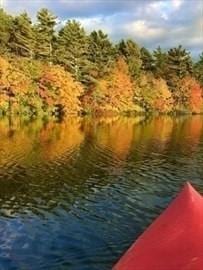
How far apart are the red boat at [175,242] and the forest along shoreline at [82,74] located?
7662cm

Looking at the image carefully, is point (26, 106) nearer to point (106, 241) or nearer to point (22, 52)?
point (22, 52)

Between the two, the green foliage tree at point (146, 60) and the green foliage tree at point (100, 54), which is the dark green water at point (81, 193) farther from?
the green foliage tree at point (146, 60)

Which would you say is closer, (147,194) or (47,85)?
(147,194)

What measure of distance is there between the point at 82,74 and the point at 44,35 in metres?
11.8

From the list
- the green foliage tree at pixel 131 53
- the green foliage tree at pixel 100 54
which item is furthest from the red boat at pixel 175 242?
the green foliage tree at pixel 131 53

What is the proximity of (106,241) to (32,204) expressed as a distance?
24.6ft

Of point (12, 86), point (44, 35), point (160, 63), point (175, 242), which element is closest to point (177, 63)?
point (160, 63)

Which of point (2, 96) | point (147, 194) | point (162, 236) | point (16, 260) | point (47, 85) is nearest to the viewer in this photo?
point (162, 236)

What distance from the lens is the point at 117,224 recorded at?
81.0ft

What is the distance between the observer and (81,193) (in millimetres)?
31188

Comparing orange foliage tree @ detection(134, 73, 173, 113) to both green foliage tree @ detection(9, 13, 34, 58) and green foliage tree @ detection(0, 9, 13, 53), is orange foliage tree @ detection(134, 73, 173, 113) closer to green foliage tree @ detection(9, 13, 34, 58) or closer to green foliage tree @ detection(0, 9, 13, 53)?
green foliage tree @ detection(9, 13, 34, 58)

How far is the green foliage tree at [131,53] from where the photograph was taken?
123m

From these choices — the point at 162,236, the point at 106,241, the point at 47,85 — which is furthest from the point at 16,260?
the point at 47,85

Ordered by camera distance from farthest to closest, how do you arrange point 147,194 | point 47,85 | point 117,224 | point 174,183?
point 47,85, point 174,183, point 147,194, point 117,224
